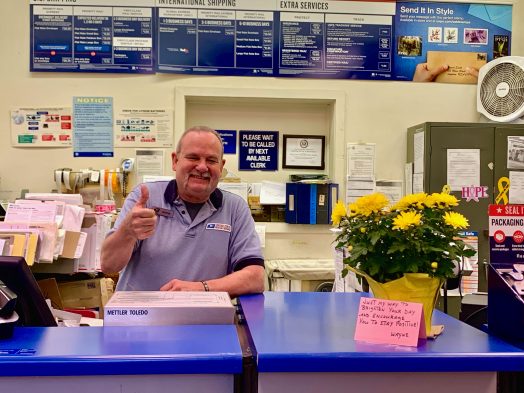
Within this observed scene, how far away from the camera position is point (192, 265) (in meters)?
2.02

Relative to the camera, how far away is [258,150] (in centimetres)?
407

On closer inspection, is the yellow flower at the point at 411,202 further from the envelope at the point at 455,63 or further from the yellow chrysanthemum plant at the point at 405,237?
the envelope at the point at 455,63

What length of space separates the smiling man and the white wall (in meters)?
1.80

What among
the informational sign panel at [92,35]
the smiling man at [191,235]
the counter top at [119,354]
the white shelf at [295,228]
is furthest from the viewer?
the white shelf at [295,228]

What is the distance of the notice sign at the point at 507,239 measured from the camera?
4.02 feet

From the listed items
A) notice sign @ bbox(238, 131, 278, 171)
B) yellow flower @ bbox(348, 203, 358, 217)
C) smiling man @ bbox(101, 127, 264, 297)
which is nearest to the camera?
yellow flower @ bbox(348, 203, 358, 217)

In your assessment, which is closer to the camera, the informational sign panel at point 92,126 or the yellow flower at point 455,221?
the yellow flower at point 455,221

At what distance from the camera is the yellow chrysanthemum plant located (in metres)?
1.10

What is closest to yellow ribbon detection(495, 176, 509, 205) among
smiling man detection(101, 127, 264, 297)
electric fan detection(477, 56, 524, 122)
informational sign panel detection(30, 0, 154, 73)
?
electric fan detection(477, 56, 524, 122)

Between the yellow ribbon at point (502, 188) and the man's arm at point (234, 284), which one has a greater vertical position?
the yellow ribbon at point (502, 188)

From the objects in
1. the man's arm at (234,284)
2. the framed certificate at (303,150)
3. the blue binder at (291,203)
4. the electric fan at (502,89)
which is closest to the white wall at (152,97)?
the electric fan at (502,89)

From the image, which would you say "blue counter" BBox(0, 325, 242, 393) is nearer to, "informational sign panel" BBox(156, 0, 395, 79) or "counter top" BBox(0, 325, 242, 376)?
"counter top" BBox(0, 325, 242, 376)

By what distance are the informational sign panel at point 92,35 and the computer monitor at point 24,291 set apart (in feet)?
9.59

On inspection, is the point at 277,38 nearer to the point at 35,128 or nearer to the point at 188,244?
the point at 35,128
